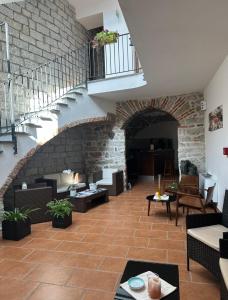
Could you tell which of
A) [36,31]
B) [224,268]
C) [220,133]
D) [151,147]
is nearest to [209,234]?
[224,268]

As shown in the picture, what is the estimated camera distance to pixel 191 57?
134 inches

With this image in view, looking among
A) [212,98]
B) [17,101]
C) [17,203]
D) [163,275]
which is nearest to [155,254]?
[163,275]

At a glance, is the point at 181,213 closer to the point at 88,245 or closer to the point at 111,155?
the point at 88,245

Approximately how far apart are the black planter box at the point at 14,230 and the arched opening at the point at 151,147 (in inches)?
197

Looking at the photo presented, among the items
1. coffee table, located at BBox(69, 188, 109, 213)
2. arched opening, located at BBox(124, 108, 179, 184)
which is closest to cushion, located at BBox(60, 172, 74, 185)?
coffee table, located at BBox(69, 188, 109, 213)

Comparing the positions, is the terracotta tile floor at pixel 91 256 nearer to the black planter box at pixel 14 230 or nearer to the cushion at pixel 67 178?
the black planter box at pixel 14 230

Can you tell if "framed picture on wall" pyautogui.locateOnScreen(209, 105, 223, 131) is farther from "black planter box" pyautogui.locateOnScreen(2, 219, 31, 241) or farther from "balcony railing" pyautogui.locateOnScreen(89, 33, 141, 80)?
"black planter box" pyautogui.locateOnScreen(2, 219, 31, 241)

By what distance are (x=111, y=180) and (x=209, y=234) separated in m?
4.14

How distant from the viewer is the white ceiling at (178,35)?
215 centimetres

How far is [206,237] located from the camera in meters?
2.31

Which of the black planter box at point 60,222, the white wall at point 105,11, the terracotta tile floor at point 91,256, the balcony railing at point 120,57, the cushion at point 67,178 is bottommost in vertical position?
the terracotta tile floor at point 91,256

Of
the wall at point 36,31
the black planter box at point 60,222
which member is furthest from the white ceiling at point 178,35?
the black planter box at point 60,222

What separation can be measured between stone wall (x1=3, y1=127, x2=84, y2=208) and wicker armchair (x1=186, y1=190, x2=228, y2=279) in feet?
12.2

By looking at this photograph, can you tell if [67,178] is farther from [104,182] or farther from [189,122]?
[189,122]
